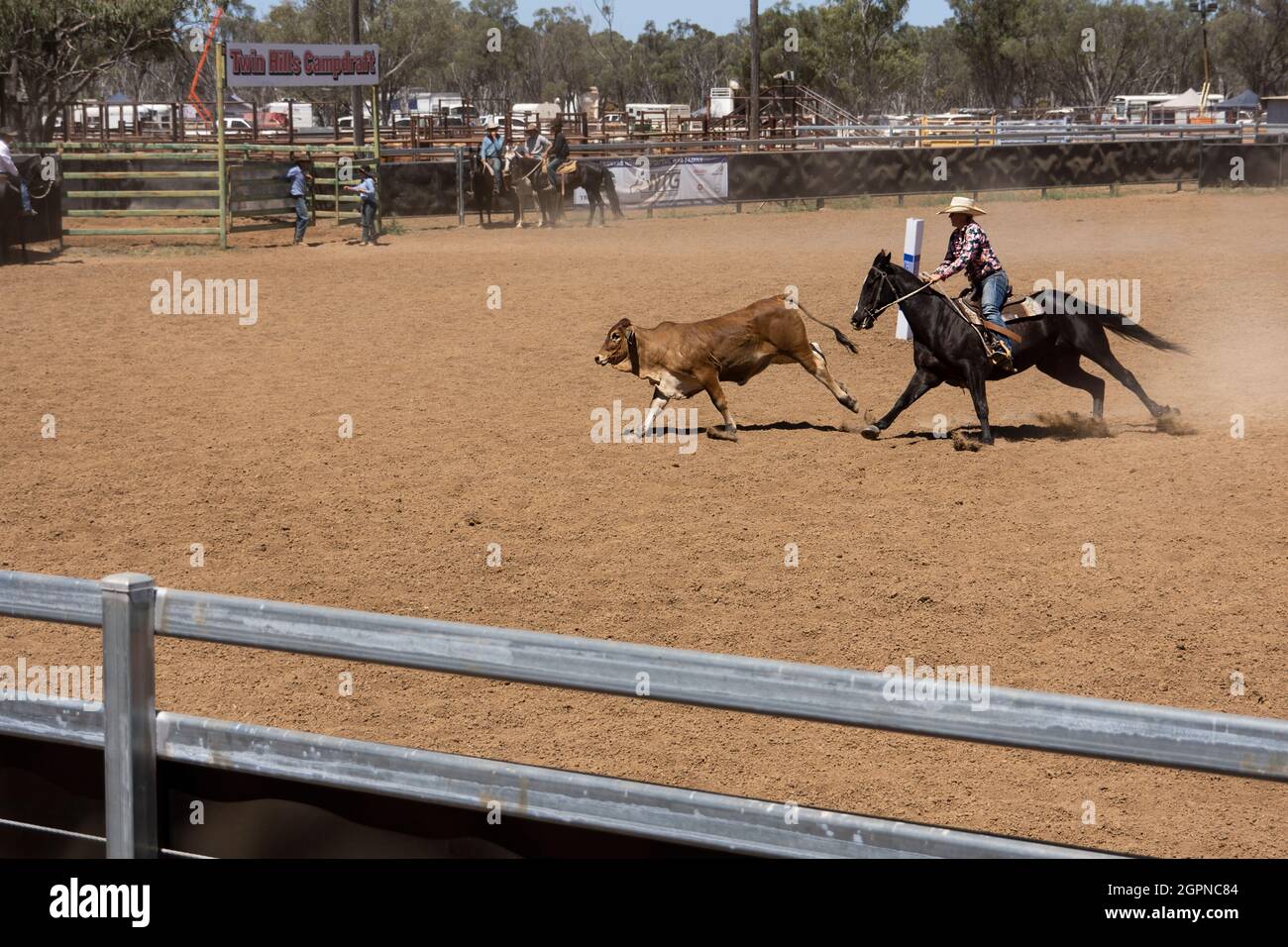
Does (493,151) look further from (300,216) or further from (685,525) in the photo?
(685,525)

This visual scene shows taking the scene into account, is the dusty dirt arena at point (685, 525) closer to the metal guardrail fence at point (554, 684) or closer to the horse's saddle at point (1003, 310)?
the horse's saddle at point (1003, 310)

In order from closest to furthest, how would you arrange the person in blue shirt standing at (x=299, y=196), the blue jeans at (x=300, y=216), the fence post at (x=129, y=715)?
1. the fence post at (x=129, y=715)
2. the person in blue shirt standing at (x=299, y=196)
3. the blue jeans at (x=300, y=216)

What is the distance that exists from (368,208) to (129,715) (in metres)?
23.8

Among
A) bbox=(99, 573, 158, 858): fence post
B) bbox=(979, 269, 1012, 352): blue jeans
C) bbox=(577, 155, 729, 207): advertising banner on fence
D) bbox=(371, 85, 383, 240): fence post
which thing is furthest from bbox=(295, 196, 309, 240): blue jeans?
bbox=(99, 573, 158, 858): fence post

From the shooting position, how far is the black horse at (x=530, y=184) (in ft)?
95.9

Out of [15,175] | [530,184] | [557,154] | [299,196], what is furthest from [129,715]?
[530,184]

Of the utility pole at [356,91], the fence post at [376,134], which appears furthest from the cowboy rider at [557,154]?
the utility pole at [356,91]

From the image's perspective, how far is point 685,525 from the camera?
9.45 m

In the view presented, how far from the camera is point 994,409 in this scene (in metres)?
13.0

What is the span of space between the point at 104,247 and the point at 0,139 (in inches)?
101

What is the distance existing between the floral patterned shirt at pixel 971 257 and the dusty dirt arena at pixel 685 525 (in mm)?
1405

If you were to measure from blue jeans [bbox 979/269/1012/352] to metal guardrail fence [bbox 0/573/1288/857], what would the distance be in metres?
9.20

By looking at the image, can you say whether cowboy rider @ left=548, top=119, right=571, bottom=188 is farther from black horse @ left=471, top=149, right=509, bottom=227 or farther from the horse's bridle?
the horse's bridle
